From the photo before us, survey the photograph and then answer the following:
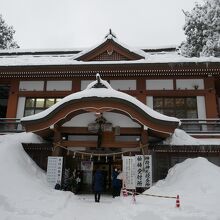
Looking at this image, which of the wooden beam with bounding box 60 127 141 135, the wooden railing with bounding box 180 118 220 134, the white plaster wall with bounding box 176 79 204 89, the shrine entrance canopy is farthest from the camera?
the white plaster wall with bounding box 176 79 204 89

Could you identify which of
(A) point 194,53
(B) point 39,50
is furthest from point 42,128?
(A) point 194,53

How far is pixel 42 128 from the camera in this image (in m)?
13.7

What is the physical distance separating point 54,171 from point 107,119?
3451 mm

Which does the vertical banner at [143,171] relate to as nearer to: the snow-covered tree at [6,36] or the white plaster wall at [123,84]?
the white plaster wall at [123,84]

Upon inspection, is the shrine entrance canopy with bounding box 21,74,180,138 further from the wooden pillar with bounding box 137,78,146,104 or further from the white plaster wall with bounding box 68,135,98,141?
the wooden pillar with bounding box 137,78,146,104

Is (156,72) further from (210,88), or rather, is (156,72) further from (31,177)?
(31,177)

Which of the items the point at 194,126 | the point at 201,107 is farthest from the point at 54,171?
the point at 201,107

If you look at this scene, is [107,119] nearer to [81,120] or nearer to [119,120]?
[119,120]

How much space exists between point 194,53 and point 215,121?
16766 millimetres

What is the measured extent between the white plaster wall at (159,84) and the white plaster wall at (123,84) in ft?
3.01

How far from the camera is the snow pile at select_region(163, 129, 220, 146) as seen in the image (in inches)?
601

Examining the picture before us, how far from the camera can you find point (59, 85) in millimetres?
19266

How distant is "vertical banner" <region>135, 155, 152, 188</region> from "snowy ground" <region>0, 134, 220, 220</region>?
1.85 feet

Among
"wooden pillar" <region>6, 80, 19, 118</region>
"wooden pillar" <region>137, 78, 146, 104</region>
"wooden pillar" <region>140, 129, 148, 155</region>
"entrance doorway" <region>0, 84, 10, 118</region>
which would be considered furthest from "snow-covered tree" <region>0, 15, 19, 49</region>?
"wooden pillar" <region>140, 129, 148, 155</region>
